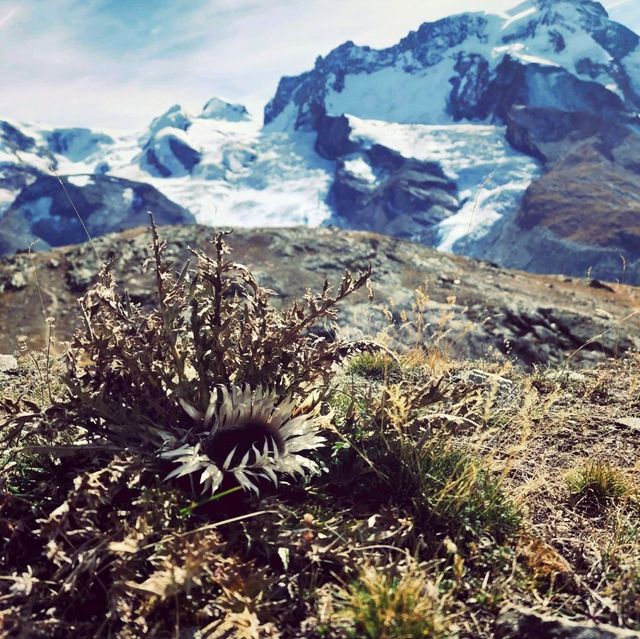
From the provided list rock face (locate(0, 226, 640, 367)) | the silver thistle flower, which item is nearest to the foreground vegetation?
the silver thistle flower

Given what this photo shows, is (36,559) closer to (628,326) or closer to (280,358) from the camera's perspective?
(280,358)

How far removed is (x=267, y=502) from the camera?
10.9 feet

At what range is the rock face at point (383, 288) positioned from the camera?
20094mm

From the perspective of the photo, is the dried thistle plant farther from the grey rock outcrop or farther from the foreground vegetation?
the grey rock outcrop

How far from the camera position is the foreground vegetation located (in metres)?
2.73

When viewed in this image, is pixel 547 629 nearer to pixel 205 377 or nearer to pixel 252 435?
pixel 252 435

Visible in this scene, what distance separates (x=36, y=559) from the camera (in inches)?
121

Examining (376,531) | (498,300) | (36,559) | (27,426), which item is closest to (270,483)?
(376,531)

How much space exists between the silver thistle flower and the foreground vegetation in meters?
0.01

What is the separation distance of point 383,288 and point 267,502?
20.6 metres

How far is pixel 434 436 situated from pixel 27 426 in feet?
10.0

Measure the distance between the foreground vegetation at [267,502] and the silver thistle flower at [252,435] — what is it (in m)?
0.01

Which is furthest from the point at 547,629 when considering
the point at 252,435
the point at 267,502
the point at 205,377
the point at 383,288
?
the point at 383,288

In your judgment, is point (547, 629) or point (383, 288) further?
point (383, 288)
